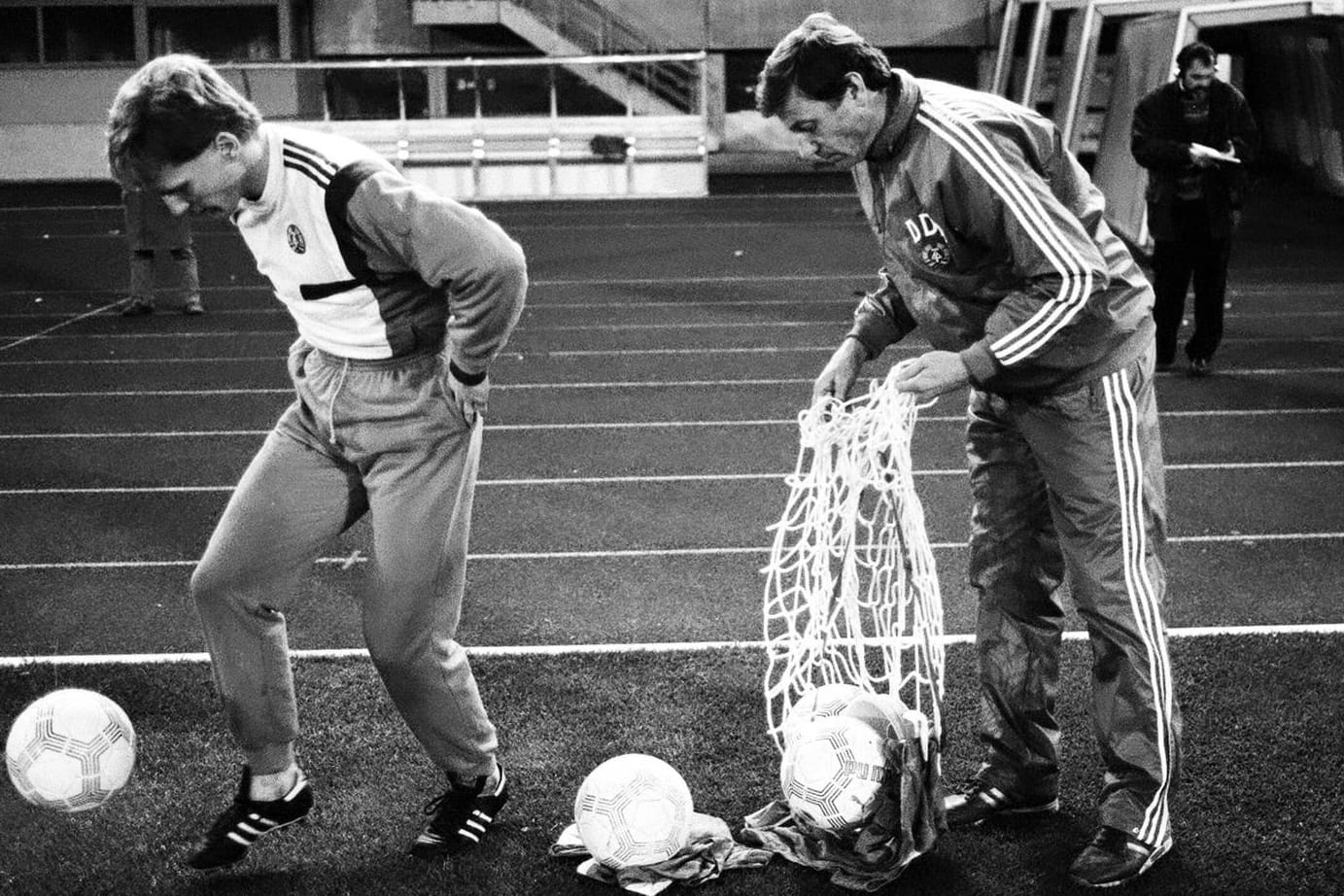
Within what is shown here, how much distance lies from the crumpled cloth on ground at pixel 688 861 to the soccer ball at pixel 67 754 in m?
1.16

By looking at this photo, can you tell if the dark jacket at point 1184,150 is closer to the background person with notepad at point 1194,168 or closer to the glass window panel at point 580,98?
the background person with notepad at point 1194,168

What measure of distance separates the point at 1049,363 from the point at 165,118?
6.57 ft

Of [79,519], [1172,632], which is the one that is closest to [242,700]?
[1172,632]

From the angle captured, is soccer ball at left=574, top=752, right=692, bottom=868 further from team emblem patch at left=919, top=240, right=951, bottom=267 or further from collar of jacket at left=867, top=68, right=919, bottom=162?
collar of jacket at left=867, top=68, right=919, bottom=162

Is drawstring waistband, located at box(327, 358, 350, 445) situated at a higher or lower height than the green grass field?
higher

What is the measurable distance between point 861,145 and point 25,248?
1812cm

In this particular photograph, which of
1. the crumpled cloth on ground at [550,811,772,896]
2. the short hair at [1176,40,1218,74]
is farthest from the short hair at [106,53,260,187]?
the short hair at [1176,40,1218,74]

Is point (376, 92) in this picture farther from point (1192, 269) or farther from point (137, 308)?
point (1192, 269)

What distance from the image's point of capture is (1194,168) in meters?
9.49

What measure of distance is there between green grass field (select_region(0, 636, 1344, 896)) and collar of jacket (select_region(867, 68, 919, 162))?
5.82 feet

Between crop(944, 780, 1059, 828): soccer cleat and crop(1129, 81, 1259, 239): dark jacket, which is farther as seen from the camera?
crop(1129, 81, 1259, 239): dark jacket

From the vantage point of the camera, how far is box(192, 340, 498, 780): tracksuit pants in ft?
11.8

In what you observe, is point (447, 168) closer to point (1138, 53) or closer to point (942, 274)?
point (1138, 53)

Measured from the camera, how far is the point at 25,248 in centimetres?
1925
